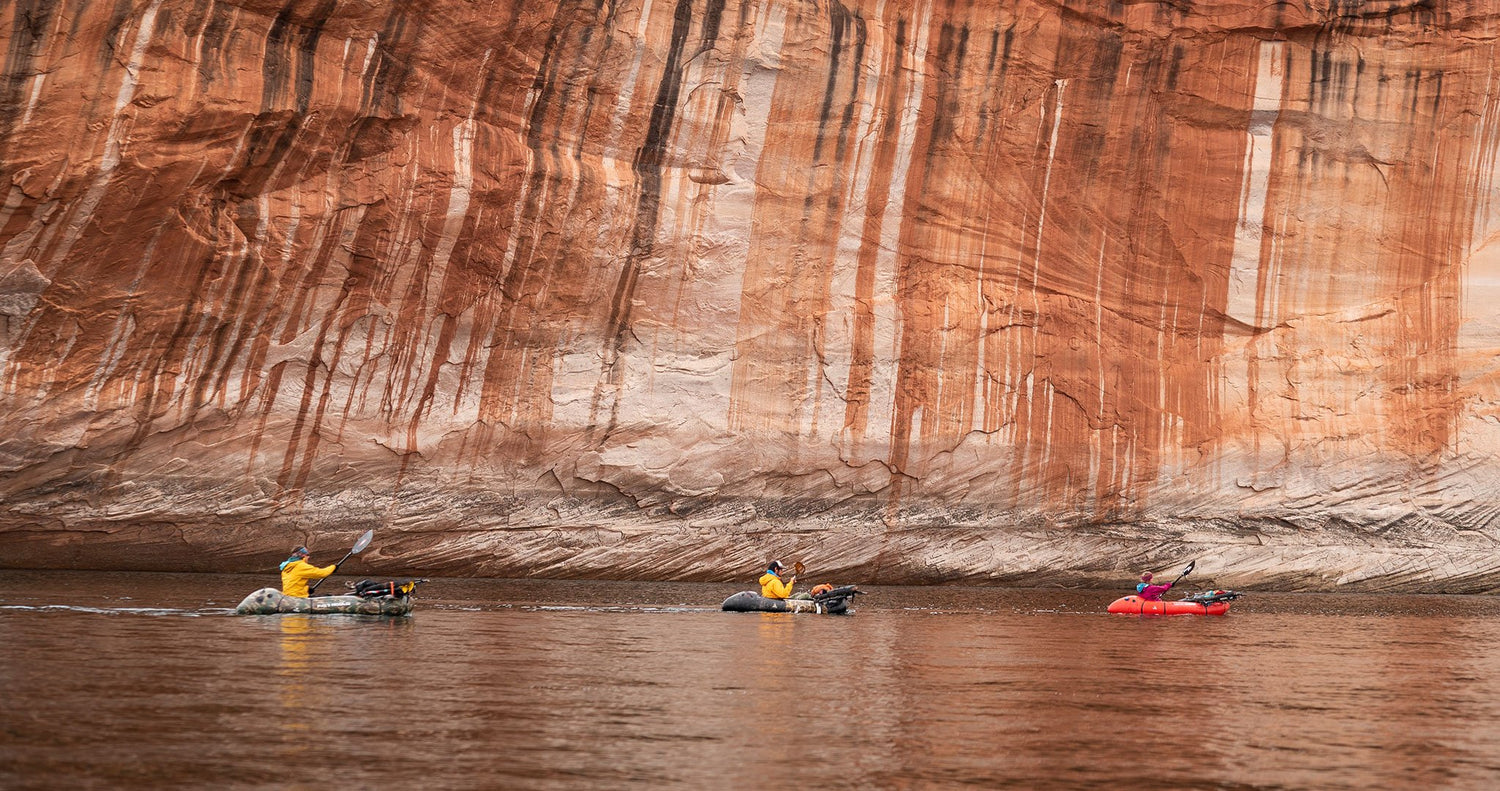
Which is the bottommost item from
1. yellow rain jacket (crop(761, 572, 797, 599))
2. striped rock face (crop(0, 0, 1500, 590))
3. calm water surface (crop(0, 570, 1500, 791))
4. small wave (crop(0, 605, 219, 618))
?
small wave (crop(0, 605, 219, 618))

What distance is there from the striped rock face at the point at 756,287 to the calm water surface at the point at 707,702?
940 centimetres

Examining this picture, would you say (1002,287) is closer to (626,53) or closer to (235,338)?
(626,53)

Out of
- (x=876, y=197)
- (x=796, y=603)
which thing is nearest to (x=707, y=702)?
(x=796, y=603)

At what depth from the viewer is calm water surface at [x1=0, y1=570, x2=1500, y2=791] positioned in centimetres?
891

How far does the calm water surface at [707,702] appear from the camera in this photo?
8914 millimetres

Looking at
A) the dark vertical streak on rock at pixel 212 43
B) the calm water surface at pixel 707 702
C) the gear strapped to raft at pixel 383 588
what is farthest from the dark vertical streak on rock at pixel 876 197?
the gear strapped to raft at pixel 383 588

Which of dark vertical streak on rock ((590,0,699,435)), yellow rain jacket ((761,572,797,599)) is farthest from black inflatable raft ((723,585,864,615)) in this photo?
dark vertical streak on rock ((590,0,699,435))

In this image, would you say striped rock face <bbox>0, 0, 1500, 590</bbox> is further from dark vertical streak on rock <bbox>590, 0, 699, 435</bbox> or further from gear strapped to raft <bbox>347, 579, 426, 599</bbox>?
gear strapped to raft <bbox>347, 579, 426, 599</bbox>

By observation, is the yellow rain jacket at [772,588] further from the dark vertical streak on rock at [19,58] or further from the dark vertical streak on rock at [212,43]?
the dark vertical streak on rock at [19,58]

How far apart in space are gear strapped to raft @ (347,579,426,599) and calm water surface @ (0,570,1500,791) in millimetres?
537

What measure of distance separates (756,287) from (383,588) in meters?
15.0

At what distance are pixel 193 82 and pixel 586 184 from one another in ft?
26.9

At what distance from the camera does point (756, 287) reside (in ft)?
110

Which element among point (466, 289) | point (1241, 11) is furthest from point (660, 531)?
point (1241, 11)
